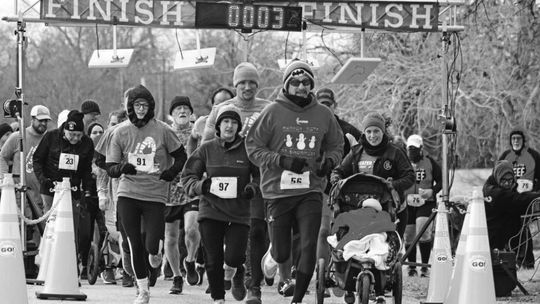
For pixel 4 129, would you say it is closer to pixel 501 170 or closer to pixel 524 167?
pixel 501 170

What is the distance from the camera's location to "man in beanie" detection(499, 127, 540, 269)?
60.4 ft

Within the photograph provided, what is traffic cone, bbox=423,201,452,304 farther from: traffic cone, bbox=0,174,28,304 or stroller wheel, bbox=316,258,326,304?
traffic cone, bbox=0,174,28,304

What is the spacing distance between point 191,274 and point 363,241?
4.32 meters

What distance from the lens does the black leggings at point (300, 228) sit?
11.2 metres

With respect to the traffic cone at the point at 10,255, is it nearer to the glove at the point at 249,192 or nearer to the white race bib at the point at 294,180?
the glove at the point at 249,192

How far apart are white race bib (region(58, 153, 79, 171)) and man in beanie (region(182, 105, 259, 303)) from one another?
347 cm

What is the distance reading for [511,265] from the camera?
14.2 m

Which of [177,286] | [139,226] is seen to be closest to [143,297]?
[139,226]

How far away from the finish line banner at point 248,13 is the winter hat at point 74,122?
59.4 inches

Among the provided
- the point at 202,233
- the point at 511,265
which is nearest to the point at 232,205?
the point at 202,233

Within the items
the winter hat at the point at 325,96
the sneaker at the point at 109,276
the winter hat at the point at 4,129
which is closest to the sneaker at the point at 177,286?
the sneaker at the point at 109,276

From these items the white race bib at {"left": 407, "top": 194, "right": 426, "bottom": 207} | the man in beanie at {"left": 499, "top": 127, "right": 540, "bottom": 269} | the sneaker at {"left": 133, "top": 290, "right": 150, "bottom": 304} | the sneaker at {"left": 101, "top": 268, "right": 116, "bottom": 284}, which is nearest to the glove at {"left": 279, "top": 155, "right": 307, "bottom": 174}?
the sneaker at {"left": 133, "top": 290, "right": 150, "bottom": 304}

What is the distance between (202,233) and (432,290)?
245 centimetres

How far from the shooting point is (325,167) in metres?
11.3
